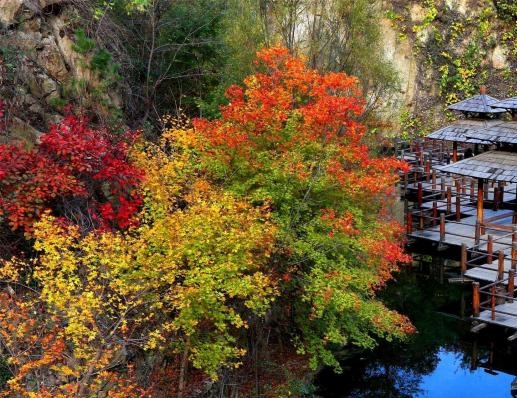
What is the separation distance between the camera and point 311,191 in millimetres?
16219

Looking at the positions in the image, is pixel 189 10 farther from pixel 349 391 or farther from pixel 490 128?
pixel 349 391

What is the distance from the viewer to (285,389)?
16469 mm

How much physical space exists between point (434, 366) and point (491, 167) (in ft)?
27.3

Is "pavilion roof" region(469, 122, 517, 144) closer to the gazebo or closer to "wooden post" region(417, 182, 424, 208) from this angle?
the gazebo

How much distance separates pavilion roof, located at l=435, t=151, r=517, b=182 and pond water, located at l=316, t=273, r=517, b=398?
5158 millimetres

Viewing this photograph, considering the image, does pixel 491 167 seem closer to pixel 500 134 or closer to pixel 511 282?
pixel 500 134

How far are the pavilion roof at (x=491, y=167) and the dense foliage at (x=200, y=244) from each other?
7.52 m

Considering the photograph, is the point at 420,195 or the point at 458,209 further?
the point at 420,195

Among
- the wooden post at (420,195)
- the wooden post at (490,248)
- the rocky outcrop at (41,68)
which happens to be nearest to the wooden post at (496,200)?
the wooden post at (420,195)

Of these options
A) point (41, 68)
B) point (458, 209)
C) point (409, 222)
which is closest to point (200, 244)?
point (41, 68)

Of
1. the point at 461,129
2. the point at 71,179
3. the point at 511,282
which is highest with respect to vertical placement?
the point at 461,129

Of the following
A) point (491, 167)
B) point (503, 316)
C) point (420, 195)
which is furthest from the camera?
point (420, 195)

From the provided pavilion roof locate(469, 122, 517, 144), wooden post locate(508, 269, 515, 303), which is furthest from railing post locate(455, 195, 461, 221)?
wooden post locate(508, 269, 515, 303)

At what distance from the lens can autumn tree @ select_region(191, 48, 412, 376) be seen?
15.5 meters
